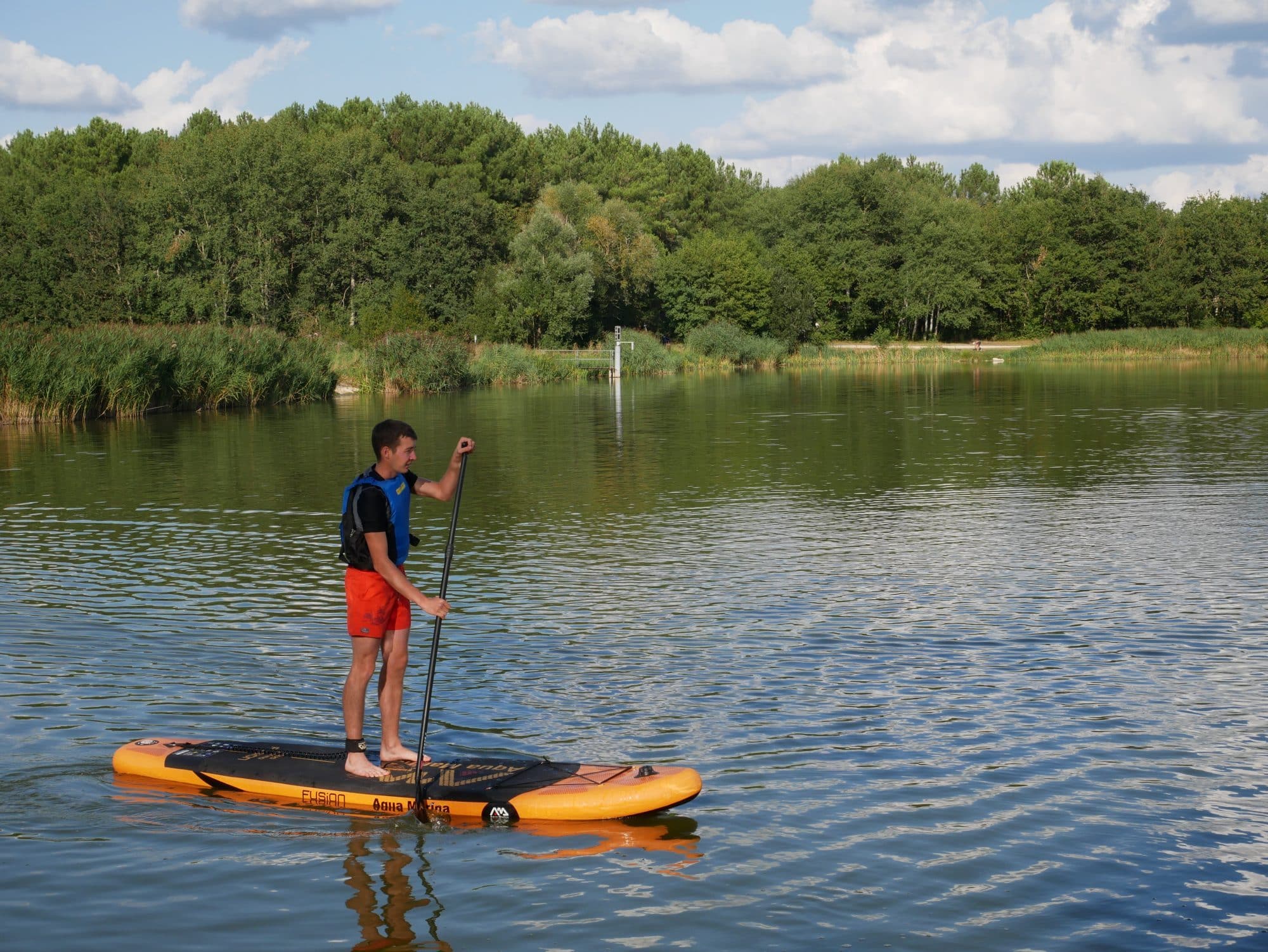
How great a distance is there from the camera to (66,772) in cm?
812

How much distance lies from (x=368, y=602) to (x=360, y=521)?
1.60 feet

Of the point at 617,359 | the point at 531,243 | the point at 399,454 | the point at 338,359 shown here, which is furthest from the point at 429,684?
the point at 531,243

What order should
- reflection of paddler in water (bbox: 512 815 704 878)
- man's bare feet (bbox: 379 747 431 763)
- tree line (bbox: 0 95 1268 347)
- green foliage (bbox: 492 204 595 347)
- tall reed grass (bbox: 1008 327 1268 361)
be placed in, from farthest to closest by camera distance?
tall reed grass (bbox: 1008 327 1268 361) → green foliage (bbox: 492 204 595 347) → tree line (bbox: 0 95 1268 347) → man's bare feet (bbox: 379 747 431 763) → reflection of paddler in water (bbox: 512 815 704 878)

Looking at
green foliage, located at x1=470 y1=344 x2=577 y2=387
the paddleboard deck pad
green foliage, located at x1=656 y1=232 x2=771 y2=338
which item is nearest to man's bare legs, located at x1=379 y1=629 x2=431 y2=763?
the paddleboard deck pad

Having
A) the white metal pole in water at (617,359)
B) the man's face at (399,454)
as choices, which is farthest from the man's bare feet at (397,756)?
the white metal pole in water at (617,359)

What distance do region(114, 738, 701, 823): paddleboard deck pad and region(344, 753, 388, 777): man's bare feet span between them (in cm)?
3

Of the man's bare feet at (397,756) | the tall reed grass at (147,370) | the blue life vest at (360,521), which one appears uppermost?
the tall reed grass at (147,370)

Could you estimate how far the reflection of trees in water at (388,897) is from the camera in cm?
600

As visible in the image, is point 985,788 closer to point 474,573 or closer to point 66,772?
point 66,772

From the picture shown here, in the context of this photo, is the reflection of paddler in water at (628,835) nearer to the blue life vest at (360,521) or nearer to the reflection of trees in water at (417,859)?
the reflection of trees in water at (417,859)

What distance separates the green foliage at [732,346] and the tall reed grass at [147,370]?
31.1m

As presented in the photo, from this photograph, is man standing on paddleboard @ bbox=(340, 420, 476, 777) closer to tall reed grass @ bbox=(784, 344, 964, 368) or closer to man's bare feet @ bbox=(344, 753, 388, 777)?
man's bare feet @ bbox=(344, 753, 388, 777)

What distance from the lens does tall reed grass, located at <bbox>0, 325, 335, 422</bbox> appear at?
35.4 meters

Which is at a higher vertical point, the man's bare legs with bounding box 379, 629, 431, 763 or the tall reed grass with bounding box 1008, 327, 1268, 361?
the tall reed grass with bounding box 1008, 327, 1268, 361
